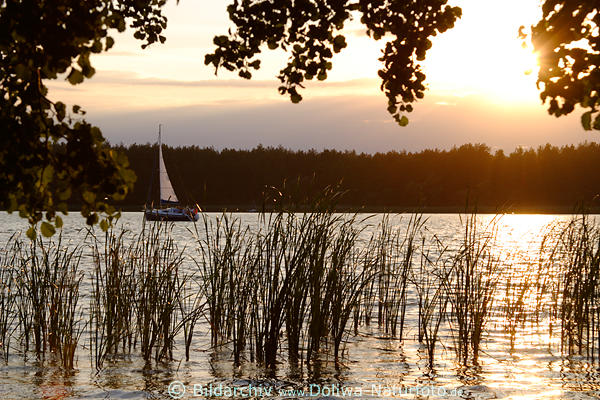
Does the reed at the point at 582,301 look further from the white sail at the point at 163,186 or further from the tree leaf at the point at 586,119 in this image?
the white sail at the point at 163,186

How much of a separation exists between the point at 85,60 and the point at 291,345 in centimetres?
483

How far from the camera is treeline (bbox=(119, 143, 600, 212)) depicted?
73688 mm

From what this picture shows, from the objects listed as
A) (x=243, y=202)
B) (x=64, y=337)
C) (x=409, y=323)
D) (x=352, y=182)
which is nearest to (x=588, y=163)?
(x=352, y=182)

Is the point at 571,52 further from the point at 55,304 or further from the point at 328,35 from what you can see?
the point at 55,304

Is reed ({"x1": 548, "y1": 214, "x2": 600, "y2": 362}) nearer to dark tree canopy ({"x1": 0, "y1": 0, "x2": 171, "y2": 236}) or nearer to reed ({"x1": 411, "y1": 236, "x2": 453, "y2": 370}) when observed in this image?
reed ({"x1": 411, "y1": 236, "x2": 453, "y2": 370})

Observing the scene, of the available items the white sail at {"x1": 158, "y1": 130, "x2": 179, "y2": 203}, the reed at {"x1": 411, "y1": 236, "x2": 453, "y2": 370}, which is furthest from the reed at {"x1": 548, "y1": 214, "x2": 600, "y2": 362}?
the white sail at {"x1": 158, "y1": 130, "x2": 179, "y2": 203}

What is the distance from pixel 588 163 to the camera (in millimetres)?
74000

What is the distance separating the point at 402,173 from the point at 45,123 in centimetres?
7559

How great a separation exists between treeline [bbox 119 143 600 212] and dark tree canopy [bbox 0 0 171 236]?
6882 centimetres

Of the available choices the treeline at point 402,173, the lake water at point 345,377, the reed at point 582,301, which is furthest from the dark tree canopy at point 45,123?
the treeline at point 402,173

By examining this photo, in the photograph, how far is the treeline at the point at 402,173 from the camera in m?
73.7

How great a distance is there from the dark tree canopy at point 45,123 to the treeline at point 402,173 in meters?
68.8

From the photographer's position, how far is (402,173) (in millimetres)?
77750

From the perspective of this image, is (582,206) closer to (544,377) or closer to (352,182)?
(544,377)
